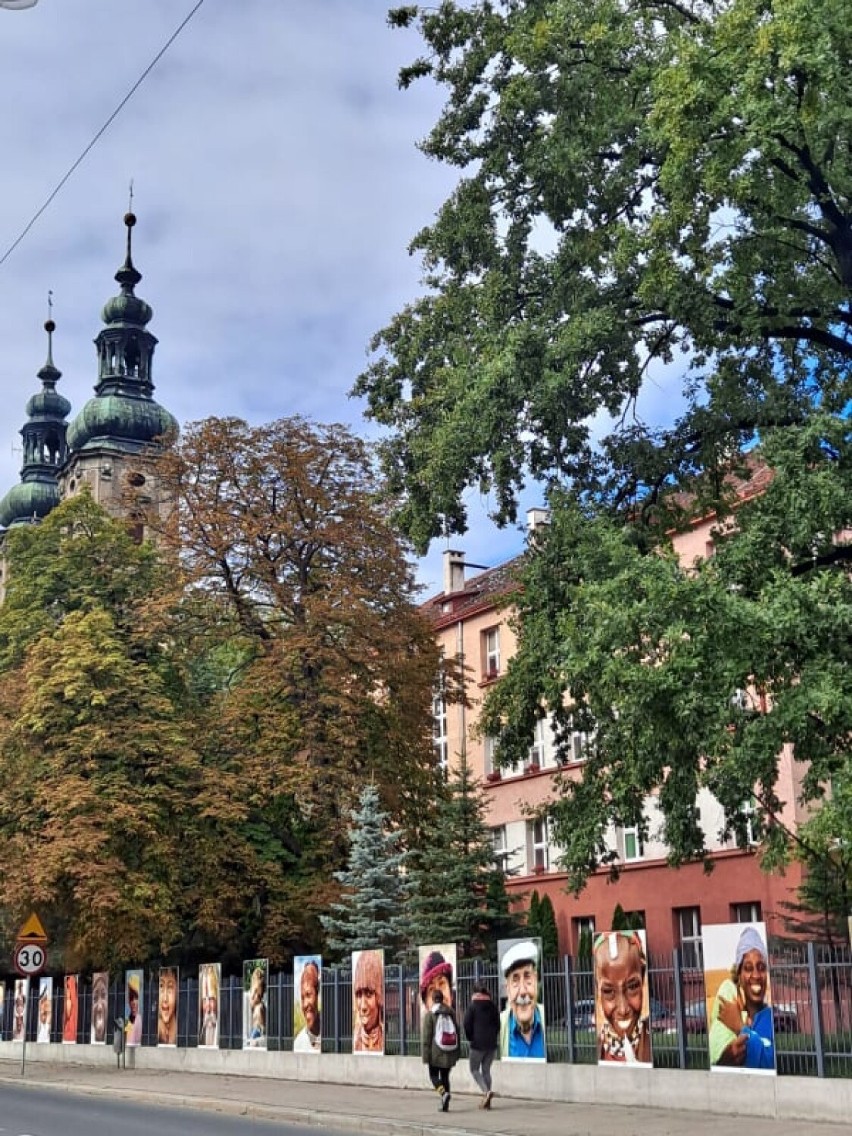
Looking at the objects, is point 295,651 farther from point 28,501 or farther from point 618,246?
point 28,501

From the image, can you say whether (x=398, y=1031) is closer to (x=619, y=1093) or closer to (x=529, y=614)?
(x=619, y=1093)

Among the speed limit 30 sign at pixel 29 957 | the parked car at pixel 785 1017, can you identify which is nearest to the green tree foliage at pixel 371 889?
the speed limit 30 sign at pixel 29 957

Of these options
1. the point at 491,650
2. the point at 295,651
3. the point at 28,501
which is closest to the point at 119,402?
the point at 28,501

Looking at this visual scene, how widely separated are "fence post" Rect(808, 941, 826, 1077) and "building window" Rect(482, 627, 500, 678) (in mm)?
34974

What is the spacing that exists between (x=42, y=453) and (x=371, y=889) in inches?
3154

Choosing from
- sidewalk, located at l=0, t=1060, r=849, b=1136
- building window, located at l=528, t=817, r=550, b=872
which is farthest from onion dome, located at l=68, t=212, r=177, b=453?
sidewalk, located at l=0, t=1060, r=849, b=1136

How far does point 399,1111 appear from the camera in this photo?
1889 centimetres

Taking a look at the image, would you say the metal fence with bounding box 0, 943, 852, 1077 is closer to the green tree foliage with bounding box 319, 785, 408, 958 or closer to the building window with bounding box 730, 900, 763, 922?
the green tree foliage with bounding box 319, 785, 408, 958

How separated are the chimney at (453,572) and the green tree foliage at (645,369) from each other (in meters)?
35.5

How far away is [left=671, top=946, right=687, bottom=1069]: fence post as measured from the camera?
17797 mm

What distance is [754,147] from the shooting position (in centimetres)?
1761

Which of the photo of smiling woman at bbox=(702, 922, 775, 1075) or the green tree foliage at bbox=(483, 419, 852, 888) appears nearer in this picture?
the green tree foliage at bbox=(483, 419, 852, 888)

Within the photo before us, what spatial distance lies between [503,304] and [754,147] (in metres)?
5.15

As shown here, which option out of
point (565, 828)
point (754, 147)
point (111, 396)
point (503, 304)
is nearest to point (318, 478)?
point (503, 304)
